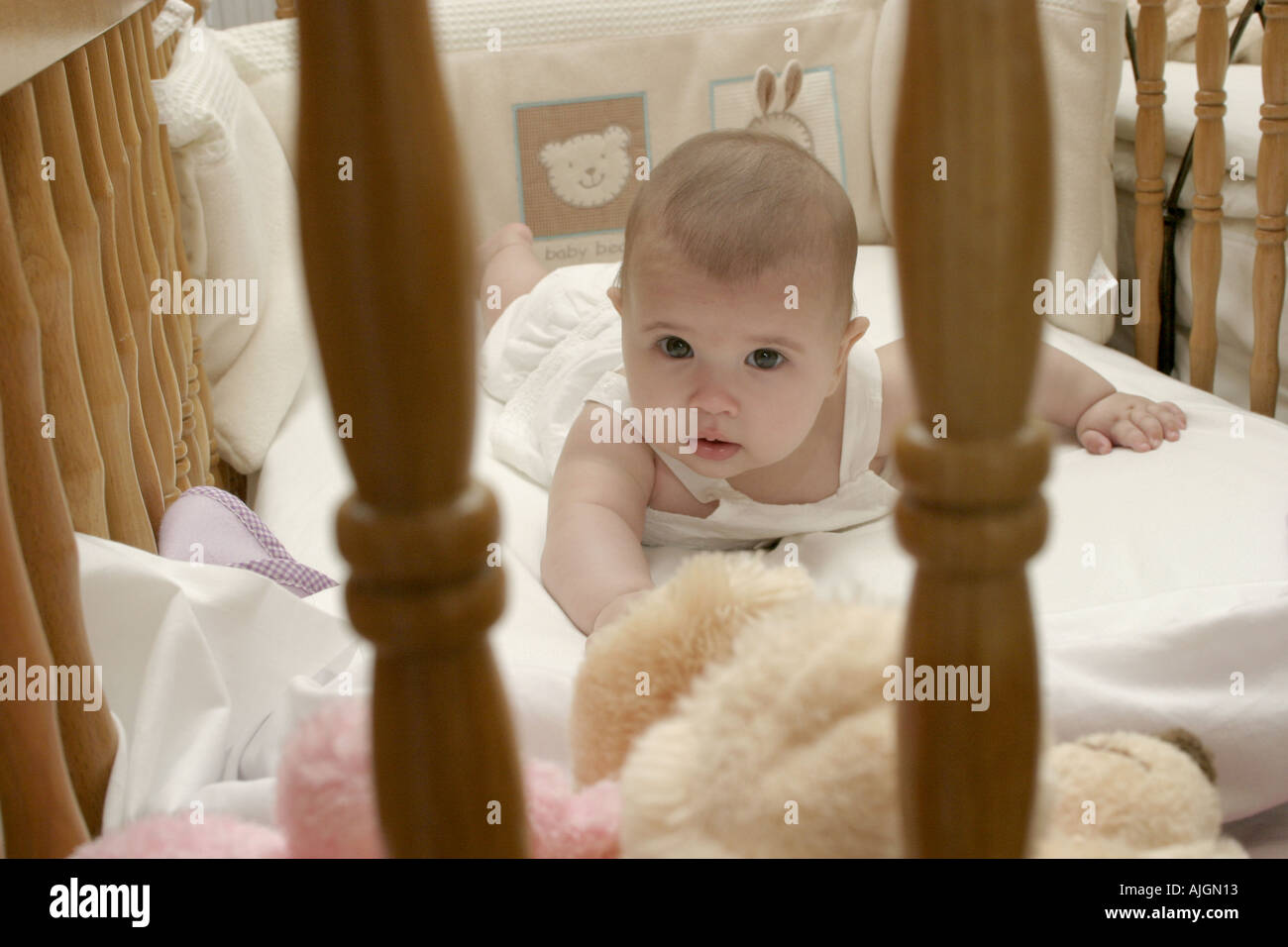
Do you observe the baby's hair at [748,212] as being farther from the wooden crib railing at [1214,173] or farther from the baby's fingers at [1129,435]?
the wooden crib railing at [1214,173]

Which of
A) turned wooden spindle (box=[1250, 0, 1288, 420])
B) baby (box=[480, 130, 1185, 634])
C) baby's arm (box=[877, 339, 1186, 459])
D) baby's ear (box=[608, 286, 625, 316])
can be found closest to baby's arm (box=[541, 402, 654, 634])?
baby (box=[480, 130, 1185, 634])

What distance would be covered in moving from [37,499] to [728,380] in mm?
546

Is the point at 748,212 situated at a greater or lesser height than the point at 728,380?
greater

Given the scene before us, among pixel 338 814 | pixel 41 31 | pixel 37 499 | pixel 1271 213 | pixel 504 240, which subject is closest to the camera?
pixel 338 814

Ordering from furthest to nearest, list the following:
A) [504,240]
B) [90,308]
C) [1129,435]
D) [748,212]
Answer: [504,240] < [1129,435] < [748,212] < [90,308]

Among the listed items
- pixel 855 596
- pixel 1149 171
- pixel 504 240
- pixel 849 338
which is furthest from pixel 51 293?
pixel 1149 171

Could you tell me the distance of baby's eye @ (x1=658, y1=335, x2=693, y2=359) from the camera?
97cm

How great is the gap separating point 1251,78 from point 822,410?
115 cm

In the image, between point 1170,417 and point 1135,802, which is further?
point 1170,417

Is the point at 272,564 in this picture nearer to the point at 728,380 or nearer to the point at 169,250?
the point at 728,380

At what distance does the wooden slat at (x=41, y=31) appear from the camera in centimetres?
60

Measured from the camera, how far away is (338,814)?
384 mm

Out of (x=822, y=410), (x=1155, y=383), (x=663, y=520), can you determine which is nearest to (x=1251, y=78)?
(x=1155, y=383)

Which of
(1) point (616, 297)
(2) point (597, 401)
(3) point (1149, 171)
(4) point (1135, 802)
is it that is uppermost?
(3) point (1149, 171)
